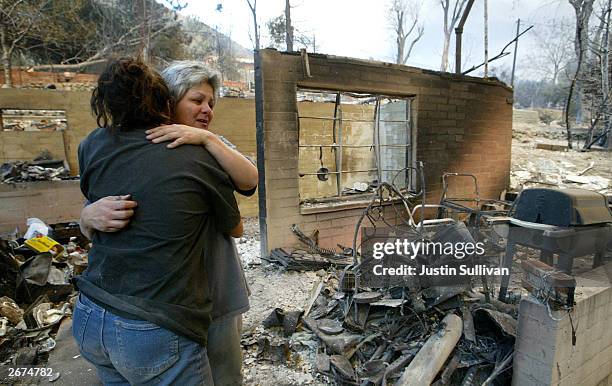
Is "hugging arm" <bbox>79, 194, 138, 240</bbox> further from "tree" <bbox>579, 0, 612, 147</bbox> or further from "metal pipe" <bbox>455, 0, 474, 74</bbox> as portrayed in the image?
"tree" <bbox>579, 0, 612, 147</bbox>

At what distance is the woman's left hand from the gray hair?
0.27 metres

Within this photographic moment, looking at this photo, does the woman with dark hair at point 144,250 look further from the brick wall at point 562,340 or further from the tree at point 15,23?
the tree at point 15,23

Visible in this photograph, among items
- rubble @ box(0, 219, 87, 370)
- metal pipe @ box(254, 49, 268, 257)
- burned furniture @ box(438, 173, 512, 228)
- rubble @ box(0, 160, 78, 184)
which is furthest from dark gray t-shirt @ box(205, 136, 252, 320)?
rubble @ box(0, 160, 78, 184)

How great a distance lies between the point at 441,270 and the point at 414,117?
3.94m

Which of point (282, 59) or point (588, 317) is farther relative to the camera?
point (282, 59)

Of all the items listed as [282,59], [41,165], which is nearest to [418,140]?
[282,59]

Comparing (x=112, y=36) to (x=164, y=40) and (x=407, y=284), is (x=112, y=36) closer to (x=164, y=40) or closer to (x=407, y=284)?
(x=164, y=40)

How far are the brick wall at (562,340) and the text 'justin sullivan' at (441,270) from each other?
0.55 metres

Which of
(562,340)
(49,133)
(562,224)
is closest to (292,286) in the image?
(562,340)

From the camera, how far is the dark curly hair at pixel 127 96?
0.98 m

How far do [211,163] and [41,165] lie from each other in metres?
7.13

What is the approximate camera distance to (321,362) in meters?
2.60
